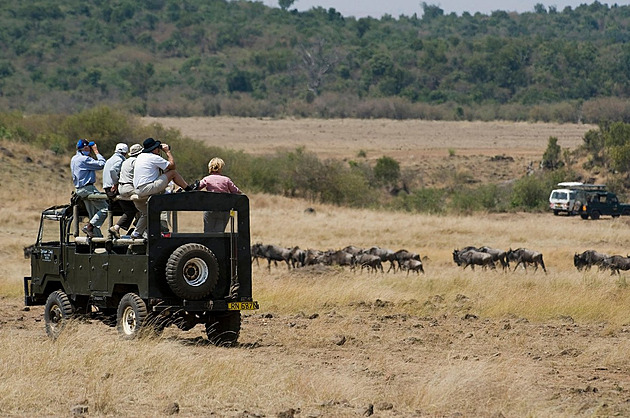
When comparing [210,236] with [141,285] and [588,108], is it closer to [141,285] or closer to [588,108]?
[141,285]

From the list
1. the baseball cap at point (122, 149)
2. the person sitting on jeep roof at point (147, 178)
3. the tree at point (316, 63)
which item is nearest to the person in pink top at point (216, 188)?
the person sitting on jeep roof at point (147, 178)

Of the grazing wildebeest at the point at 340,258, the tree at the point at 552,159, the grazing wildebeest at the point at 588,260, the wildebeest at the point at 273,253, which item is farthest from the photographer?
the tree at the point at 552,159

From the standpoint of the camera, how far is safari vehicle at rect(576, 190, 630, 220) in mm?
46562

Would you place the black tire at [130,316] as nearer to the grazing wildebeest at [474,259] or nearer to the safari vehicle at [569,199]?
the grazing wildebeest at [474,259]

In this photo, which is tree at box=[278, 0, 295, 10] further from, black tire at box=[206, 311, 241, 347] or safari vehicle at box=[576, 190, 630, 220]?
black tire at box=[206, 311, 241, 347]

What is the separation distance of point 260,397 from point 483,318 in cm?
726

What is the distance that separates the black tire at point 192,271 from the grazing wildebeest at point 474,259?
14.6 m

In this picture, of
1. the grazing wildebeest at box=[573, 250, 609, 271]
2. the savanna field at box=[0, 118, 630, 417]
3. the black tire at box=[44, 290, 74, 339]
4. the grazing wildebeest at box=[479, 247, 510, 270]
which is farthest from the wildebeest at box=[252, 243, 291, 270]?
the black tire at box=[44, 290, 74, 339]

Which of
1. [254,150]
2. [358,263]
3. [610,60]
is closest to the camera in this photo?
[358,263]

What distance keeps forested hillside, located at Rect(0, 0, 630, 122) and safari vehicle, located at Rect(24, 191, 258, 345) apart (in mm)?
79453

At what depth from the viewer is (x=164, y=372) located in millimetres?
10523

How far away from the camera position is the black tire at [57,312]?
13320 millimetres

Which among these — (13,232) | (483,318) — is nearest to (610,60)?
(13,232)

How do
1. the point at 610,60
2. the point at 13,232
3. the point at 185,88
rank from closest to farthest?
the point at 13,232 < the point at 185,88 < the point at 610,60
